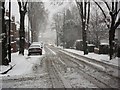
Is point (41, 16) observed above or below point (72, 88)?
above

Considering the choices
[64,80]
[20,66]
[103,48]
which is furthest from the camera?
[103,48]

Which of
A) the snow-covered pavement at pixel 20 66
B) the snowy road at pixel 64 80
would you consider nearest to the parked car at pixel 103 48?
the snow-covered pavement at pixel 20 66

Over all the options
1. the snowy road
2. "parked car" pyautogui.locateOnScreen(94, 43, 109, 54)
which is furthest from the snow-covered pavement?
→ "parked car" pyautogui.locateOnScreen(94, 43, 109, 54)

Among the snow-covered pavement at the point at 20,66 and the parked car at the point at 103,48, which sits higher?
the parked car at the point at 103,48

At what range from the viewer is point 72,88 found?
36.6 feet

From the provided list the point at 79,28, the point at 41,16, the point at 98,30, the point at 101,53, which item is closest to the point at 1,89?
the point at 101,53

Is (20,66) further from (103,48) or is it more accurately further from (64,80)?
(103,48)

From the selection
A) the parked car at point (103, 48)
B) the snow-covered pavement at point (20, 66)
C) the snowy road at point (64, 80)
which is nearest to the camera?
the snowy road at point (64, 80)

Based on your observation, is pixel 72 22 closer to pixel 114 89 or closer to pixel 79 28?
pixel 79 28

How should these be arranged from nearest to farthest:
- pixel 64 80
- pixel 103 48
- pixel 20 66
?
1. pixel 64 80
2. pixel 20 66
3. pixel 103 48

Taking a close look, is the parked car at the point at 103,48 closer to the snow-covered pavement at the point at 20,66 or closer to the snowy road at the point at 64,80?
the snow-covered pavement at the point at 20,66

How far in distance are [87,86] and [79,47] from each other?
45.6 meters

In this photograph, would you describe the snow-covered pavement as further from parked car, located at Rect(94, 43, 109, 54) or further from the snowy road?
parked car, located at Rect(94, 43, 109, 54)

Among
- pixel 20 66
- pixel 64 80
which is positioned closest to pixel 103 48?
pixel 20 66
